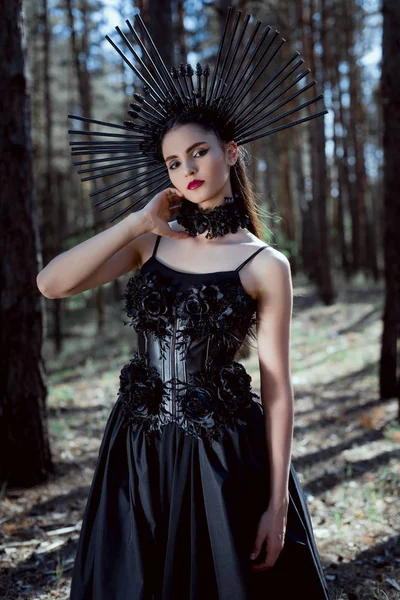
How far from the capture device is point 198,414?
205 cm

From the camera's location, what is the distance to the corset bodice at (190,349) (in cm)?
204

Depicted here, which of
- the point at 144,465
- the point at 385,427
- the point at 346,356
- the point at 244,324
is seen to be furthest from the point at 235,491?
the point at 346,356

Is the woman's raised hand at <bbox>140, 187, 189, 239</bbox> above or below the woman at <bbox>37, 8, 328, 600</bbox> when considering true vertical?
above

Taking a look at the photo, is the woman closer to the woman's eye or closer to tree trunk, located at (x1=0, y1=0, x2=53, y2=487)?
the woman's eye

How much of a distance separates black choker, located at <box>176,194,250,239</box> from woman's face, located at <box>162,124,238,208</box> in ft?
0.23

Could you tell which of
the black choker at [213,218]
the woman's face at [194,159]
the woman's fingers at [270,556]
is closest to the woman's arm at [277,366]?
the woman's fingers at [270,556]

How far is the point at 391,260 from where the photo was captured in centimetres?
585

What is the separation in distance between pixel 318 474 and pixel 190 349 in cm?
315

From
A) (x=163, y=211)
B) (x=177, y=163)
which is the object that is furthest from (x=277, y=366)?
(x=177, y=163)

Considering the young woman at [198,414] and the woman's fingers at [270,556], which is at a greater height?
the young woman at [198,414]

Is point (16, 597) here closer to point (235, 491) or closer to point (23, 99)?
point (235, 491)

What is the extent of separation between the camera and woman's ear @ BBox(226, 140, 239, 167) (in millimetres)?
2246

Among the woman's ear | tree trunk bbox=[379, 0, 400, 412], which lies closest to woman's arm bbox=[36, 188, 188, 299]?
the woman's ear

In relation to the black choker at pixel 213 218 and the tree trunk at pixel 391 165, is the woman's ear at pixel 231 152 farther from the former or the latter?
the tree trunk at pixel 391 165
